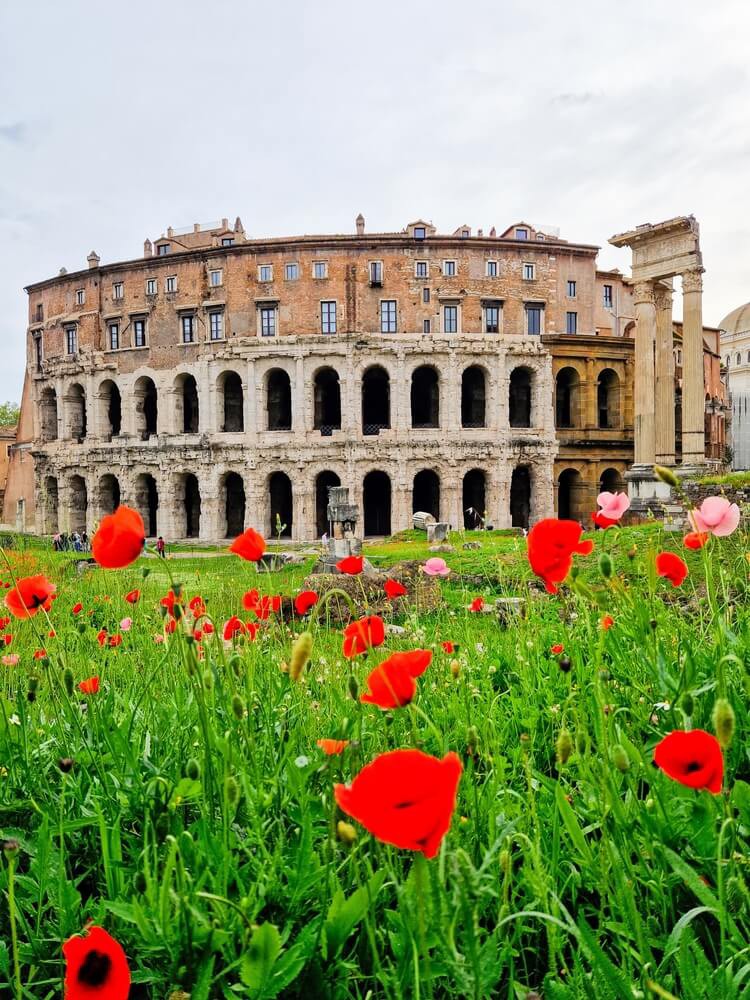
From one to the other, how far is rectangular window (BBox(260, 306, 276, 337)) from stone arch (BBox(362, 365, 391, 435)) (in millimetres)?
4704

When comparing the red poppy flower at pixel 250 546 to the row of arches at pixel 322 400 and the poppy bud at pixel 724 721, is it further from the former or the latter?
the row of arches at pixel 322 400

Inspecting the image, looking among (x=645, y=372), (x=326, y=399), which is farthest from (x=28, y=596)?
(x=326, y=399)

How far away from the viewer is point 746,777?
2.28 meters

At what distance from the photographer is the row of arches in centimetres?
3073

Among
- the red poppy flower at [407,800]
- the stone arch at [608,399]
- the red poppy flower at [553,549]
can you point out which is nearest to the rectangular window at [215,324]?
the stone arch at [608,399]

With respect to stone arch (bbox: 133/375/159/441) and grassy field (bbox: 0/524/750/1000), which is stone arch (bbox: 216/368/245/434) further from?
grassy field (bbox: 0/524/750/1000)

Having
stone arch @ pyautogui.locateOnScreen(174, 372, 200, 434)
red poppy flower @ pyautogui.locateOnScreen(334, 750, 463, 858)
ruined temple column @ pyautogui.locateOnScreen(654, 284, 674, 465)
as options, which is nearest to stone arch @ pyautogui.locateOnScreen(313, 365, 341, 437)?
stone arch @ pyautogui.locateOnScreen(174, 372, 200, 434)

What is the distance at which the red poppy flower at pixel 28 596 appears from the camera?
221 centimetres

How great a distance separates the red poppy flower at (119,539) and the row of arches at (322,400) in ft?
92.0

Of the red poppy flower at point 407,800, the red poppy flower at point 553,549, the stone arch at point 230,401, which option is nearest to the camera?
the red poppy flower at point 407,800

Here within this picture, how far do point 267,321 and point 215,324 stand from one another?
8.39 ft

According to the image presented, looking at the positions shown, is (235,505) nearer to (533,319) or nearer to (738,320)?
(533,319)

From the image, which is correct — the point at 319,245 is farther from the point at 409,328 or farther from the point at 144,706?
the point at 144,706

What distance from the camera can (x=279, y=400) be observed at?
32.4 metres
